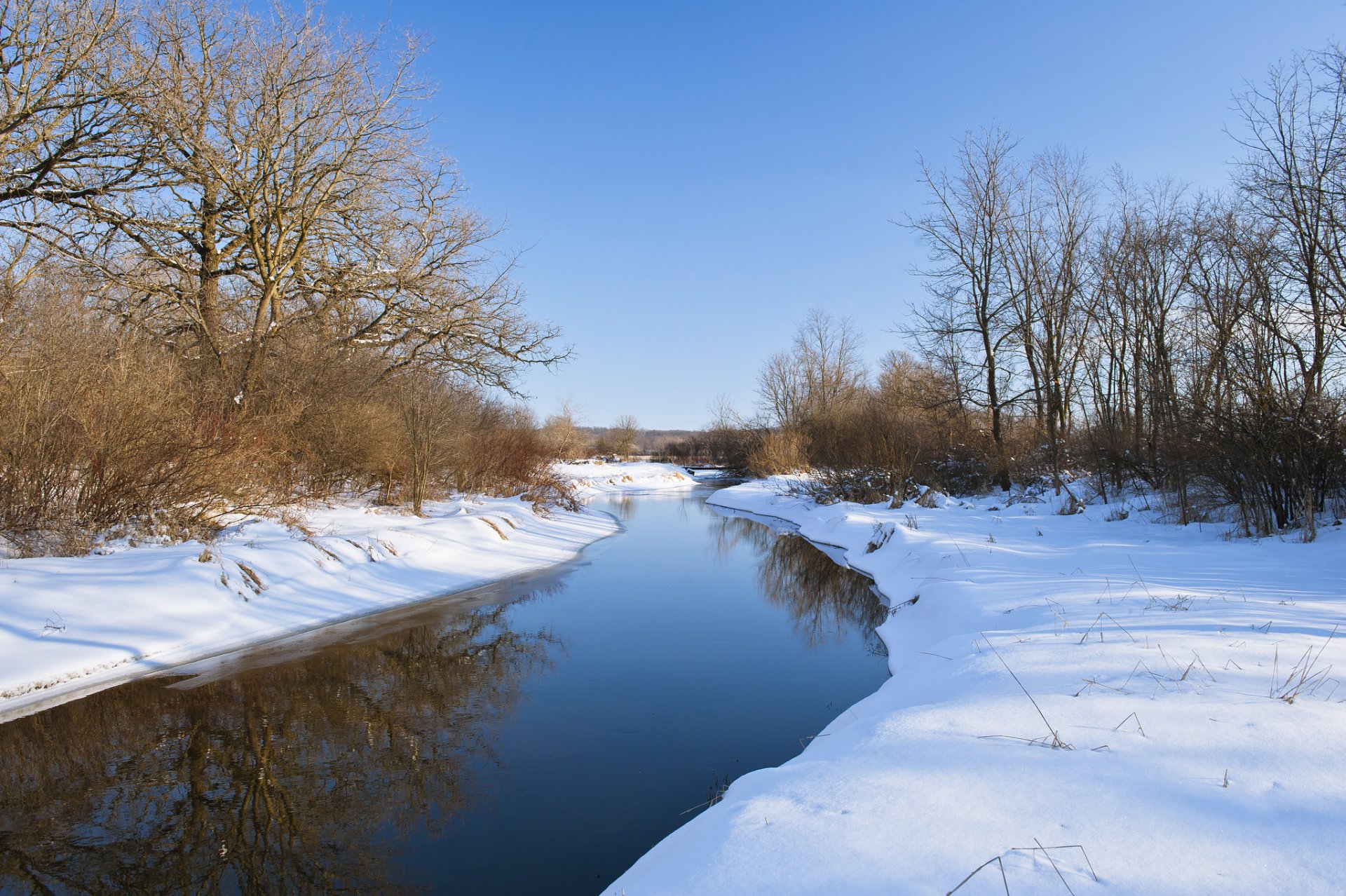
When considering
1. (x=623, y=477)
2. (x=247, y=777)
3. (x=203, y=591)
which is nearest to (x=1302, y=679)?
(x=247, y=777)

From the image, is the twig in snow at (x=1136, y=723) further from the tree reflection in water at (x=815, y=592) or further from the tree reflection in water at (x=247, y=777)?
the tree reflection in water at (x=815, y=592)

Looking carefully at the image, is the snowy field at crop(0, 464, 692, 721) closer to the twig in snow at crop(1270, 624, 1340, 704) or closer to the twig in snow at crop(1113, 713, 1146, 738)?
the twig in snow at crop(1113, 713, 1146, 738)

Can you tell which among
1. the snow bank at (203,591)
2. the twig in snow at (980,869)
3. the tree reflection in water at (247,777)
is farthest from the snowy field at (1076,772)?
the snow bank at (203,591)

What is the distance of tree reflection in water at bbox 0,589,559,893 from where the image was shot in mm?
3262

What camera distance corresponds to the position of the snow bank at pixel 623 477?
123ft

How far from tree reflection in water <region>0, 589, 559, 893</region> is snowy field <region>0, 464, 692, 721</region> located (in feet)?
2.02

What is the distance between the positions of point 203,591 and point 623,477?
3590 centimetres

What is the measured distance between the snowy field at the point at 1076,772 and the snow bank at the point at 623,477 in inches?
1112

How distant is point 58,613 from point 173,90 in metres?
8.95

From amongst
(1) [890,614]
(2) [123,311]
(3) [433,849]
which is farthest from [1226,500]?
(2) [123,311]

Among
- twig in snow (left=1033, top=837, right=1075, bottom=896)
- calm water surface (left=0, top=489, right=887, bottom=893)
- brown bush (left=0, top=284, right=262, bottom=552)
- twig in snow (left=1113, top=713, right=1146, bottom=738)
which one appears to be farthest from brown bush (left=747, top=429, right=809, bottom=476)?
twig in snow (left=1033, top=837, right=1075, bottom=896)

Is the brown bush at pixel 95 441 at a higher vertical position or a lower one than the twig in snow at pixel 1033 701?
higher

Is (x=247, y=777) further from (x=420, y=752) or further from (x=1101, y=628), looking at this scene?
(x=1101, y=628)

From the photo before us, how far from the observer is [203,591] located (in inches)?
289
